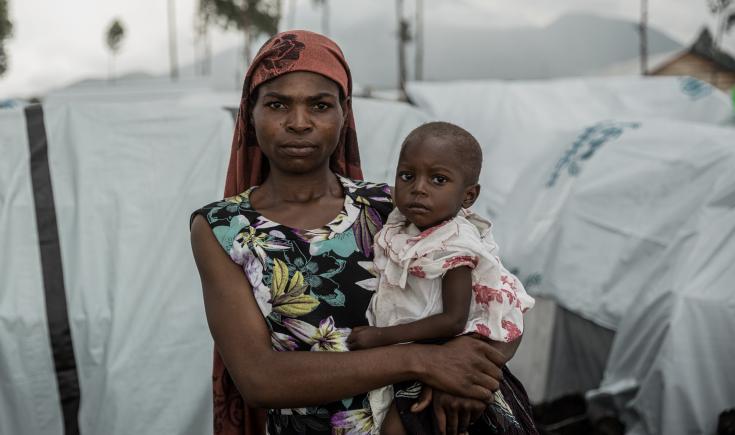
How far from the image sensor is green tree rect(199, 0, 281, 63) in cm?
2900

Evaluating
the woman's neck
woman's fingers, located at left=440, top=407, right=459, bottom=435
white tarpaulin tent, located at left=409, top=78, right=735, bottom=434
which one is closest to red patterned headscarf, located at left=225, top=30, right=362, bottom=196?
the woman's neck

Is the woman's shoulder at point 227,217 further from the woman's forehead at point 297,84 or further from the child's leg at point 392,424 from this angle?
the child's leg at point 392,424

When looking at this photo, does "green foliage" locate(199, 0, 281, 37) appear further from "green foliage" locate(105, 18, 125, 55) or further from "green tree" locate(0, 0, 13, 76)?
"green foliage" locate(105, 18, 125, 55)

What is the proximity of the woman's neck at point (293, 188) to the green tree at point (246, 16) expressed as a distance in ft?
92.7

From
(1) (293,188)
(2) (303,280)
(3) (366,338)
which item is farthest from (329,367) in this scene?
(1) (293,188)

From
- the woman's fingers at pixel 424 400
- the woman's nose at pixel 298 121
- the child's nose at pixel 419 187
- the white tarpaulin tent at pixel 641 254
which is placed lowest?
the white tarpaulin tent at pixel 641 254

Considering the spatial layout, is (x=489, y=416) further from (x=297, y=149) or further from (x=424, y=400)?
(x=297, y=149)

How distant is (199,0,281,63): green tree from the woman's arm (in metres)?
28.5

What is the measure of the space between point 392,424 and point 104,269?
1.88 m

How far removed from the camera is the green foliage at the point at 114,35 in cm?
4525

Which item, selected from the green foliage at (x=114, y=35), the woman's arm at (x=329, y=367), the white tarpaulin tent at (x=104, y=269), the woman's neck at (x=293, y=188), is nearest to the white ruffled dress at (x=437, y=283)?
the woman's arm at (x=329, y=367)

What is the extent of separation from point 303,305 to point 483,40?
531 ft

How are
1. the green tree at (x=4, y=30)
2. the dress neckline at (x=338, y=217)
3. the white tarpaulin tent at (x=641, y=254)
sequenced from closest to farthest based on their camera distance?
the dress neckline at (x=338, y=217), the white tarpaulin tent at (x=641, y=254), the green tree at (x=4, y=30)

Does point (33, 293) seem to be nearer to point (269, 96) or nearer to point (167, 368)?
point (167, 368)
